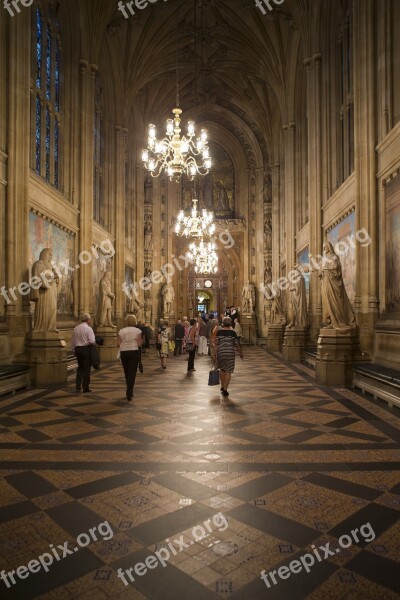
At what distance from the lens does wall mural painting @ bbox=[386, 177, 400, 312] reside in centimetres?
968

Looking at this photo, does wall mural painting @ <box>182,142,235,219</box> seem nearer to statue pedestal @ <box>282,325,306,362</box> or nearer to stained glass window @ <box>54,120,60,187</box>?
stained glass window @ <box>54,120,60,187</box>

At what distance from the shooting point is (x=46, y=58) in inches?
551

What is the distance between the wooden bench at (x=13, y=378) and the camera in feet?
27.5

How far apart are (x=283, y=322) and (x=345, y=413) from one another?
44.1 ft

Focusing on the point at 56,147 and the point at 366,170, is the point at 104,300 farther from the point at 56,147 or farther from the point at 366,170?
the point at 366,170

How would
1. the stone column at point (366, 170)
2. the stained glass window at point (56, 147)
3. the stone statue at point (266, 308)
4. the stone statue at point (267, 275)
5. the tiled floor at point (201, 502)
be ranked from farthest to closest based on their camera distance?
1. the stone statue at point (267, 275)
2. the stone statue at point (266, 308)
3. the stained glass window at point (56, 147)
4. the stone column at point (366, 170)
5. the tiled floor at point (201, 502)

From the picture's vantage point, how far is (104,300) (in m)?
15.8

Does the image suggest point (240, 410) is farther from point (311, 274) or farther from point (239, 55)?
point (239, 55)

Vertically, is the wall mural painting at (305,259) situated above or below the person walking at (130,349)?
above

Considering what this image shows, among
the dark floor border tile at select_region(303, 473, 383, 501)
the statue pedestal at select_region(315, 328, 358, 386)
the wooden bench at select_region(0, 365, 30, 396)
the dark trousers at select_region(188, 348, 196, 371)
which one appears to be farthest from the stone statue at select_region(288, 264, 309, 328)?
the dark floor border tile at select_region(303, 473, 383, 501)

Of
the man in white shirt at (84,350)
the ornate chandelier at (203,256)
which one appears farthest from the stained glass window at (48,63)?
the ornate chandelier at (203,256)

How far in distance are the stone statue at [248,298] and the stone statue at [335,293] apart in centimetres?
1824
